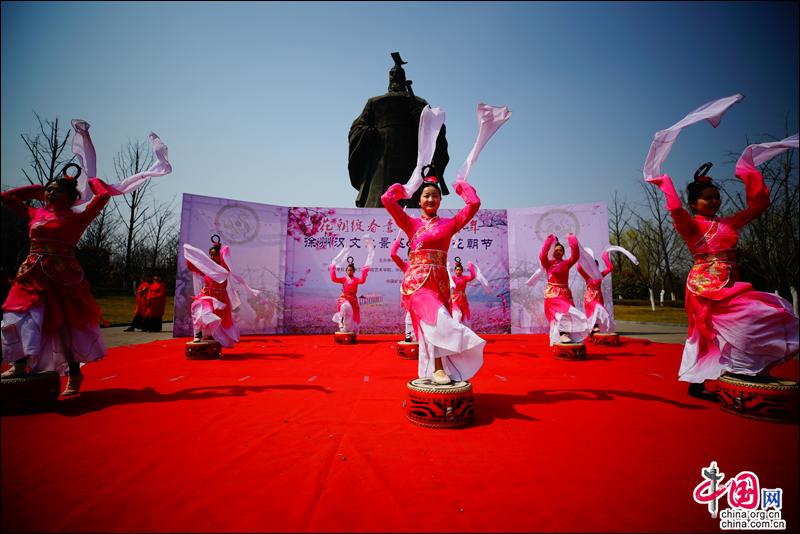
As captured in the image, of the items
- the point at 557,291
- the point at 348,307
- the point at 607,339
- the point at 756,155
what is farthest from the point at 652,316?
the point at 756,155

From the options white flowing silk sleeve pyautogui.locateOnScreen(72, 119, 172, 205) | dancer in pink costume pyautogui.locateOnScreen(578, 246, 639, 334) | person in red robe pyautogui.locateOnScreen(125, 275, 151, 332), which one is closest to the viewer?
white flowing silk sleeve pyautogui.locateOnScreen(72, 119, 172, 205)

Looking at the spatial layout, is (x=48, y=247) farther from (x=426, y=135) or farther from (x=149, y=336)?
(x=149, y=336)

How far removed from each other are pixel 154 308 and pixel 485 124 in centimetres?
1114

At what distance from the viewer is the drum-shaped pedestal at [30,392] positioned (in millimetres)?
2609

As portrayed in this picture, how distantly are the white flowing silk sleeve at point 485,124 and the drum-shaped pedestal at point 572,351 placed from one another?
150 inches

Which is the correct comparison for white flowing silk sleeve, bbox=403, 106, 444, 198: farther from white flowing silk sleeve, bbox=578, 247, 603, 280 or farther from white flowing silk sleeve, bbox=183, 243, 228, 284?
white flowing silk sleeve, bbox=578, 247, 603, 280

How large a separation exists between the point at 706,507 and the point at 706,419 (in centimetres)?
148

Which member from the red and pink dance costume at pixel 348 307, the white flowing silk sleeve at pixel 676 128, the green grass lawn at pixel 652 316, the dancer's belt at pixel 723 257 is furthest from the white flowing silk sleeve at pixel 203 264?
the green grass lawn at pixel 652 316

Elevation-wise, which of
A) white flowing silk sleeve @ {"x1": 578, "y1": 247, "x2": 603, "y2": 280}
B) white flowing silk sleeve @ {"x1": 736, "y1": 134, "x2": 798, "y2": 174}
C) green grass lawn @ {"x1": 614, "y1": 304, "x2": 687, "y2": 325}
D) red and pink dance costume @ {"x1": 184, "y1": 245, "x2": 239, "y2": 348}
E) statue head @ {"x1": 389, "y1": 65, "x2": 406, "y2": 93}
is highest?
statue head @ {"x1": 389, "y1": 65, "x2": 406, "y2": 93}

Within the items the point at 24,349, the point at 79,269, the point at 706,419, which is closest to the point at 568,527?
the point at 706,419

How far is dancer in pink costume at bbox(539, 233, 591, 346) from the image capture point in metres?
5.62

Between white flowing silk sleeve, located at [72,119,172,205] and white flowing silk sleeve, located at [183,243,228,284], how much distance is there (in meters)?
1.88

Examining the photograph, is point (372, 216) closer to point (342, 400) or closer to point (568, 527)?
point (342, 400)

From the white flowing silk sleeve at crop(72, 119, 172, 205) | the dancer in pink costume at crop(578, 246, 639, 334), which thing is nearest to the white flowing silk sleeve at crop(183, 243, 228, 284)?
the white flowing silk sleeve at crop(72, 119, 172, 205)
